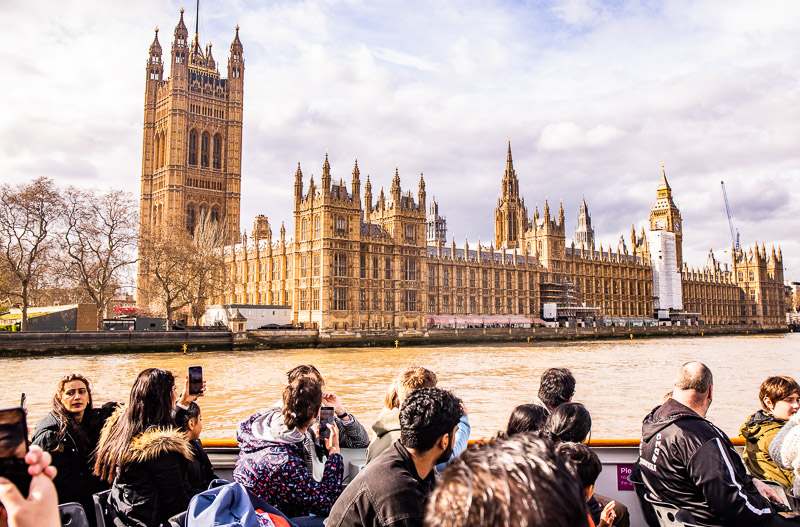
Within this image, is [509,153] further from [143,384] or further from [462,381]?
[143,384]

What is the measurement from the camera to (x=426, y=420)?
2760 millimetres

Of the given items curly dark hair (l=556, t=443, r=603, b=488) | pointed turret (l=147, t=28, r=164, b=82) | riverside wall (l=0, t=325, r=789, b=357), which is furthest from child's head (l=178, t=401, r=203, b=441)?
pointed turret (l=147, t=28, r=164, b=82)

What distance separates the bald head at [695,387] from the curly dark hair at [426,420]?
197 cm

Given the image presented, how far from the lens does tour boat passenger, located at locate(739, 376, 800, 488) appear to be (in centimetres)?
463

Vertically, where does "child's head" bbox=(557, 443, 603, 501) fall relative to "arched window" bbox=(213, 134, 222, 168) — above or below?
below

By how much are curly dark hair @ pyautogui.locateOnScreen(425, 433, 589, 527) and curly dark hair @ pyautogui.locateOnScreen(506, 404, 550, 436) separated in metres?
2.59

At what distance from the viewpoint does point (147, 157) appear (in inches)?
3263

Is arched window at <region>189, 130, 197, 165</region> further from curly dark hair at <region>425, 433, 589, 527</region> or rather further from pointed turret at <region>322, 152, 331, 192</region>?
curly dark hair at <region>425, 433, 589, 527</region>

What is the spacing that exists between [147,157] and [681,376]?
87.2 metres

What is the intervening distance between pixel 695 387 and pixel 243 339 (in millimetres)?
38804

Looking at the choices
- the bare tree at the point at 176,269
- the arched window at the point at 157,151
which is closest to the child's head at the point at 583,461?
the bare tree at the point at 176,269

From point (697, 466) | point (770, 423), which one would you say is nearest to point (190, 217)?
point (770, 423)

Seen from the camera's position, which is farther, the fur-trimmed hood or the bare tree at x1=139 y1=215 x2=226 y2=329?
the bare tree at x1=139 y1=215 x2=226 y2=329

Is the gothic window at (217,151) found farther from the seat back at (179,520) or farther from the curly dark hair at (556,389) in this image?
the seat back at (179,520)
